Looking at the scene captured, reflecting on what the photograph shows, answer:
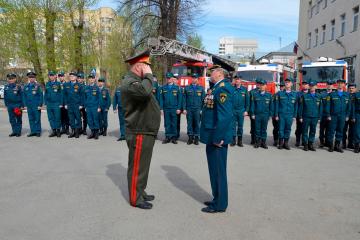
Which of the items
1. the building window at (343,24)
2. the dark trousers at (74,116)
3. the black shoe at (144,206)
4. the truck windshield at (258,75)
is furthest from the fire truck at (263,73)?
the black shoe at (144,206)

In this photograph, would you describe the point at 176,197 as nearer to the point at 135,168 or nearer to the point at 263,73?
the point at 135,168

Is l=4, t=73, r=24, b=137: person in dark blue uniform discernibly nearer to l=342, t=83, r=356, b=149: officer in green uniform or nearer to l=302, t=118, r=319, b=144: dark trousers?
l=302, t=118, r=319, b=144: dark trousers

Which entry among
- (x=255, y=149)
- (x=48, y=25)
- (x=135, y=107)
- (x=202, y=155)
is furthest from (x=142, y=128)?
(x=48, y=25)

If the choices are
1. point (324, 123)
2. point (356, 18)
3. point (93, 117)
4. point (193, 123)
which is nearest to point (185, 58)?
point (193, 123)

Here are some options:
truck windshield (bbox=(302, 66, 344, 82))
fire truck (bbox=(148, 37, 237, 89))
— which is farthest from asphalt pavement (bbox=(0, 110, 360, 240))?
fire truck (bbox=(148, 37, 237, 89))

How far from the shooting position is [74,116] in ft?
32.9

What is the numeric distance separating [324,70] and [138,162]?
45.0ft

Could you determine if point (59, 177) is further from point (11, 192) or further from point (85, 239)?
point (85, 239)

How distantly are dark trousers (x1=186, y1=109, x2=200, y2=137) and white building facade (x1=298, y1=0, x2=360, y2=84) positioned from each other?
12.0 meters

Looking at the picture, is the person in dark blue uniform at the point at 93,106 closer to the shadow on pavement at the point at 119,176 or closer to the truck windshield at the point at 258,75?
the shadow on pavement at the point at 119,176

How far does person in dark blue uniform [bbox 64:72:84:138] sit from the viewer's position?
9.94 m

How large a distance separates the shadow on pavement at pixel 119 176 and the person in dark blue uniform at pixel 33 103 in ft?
14.8

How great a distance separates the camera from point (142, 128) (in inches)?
174

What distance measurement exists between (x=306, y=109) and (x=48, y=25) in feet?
61.4
